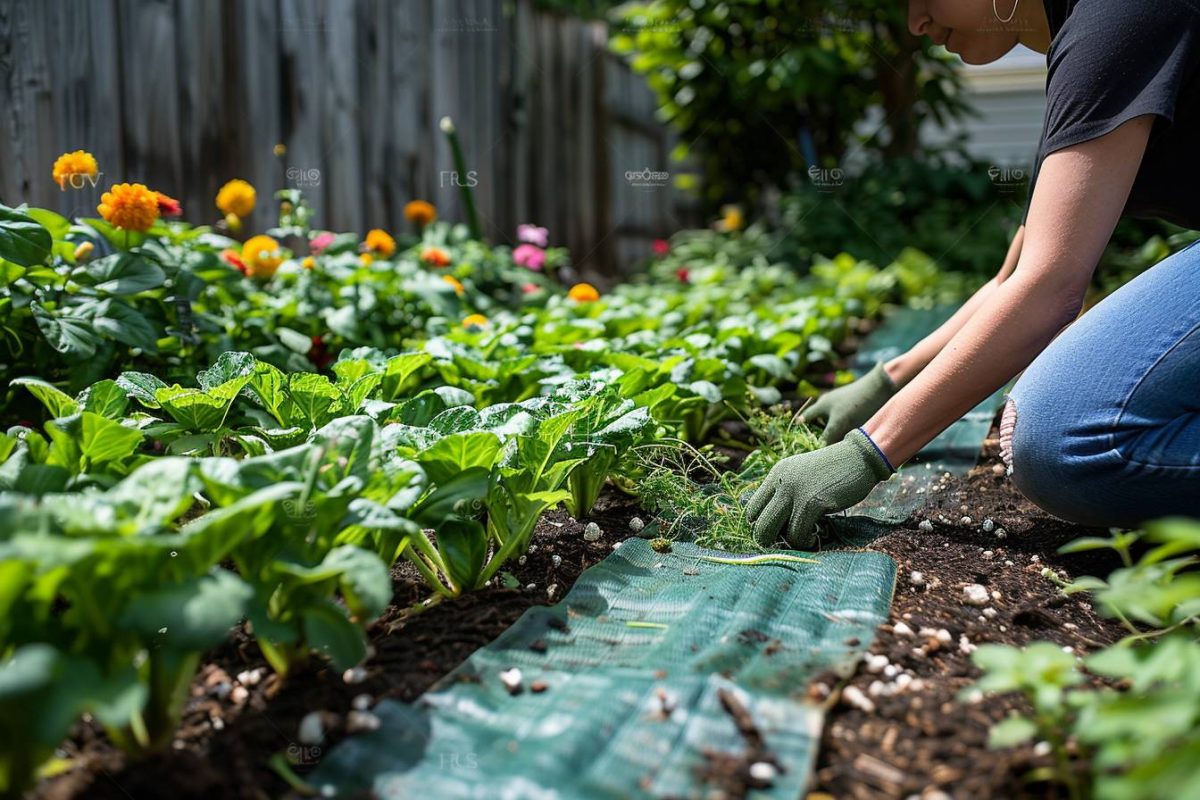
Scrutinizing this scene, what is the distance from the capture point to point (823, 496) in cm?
170

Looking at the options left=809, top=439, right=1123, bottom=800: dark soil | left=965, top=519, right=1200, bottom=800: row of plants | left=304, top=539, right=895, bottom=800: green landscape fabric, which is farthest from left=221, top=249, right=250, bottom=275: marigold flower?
left=965, top=519, right=1200, bottom=800: row of plants

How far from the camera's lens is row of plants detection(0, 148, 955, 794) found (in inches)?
37.4

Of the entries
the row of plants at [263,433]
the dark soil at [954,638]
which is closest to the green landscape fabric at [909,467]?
the dark soil at [954,638]

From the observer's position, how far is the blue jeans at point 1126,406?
5.05ft

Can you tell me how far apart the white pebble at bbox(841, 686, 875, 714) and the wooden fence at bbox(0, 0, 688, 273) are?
8.47 ft

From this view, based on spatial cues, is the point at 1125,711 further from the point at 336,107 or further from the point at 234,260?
the point at 336,107

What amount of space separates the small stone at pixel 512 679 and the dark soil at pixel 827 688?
9cm

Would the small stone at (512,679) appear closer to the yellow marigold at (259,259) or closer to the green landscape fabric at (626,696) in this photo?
the green landscape fabric at (626,696)

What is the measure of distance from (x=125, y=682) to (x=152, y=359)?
1559 mm

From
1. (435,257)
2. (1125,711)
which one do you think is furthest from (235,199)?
(1125,711)

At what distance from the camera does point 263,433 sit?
1606mm

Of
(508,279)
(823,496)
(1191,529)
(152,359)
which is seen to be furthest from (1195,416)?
(508,279)

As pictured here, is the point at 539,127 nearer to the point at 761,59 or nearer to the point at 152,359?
the point at 761,59

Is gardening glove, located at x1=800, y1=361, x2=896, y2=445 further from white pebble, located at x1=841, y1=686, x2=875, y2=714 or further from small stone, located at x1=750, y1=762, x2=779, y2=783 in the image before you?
small stone, located at x1=750, y1=762, x2=779, y2=783
